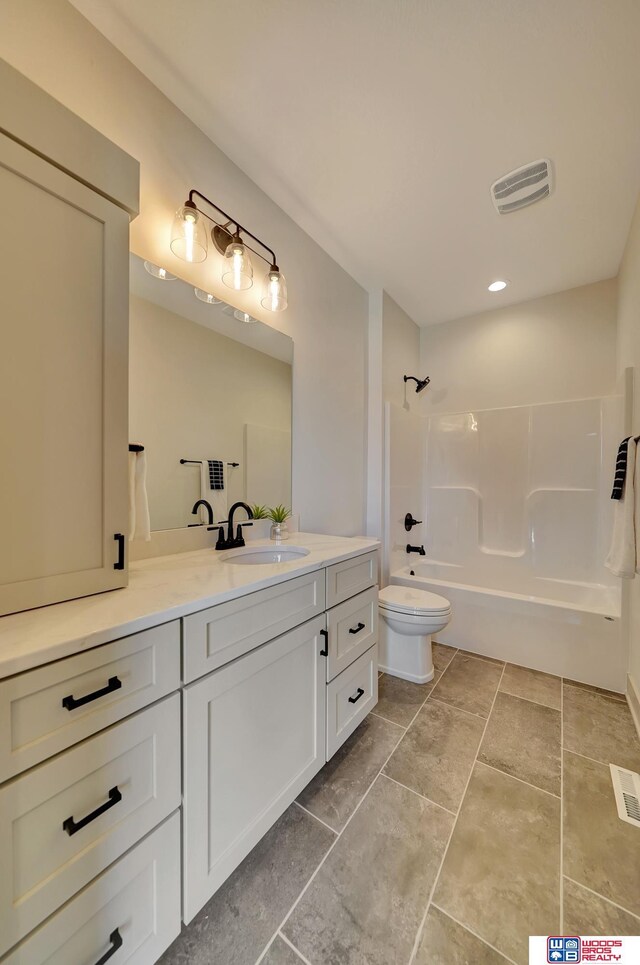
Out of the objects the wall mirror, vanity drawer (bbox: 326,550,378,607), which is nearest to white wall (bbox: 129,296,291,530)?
the wall mirror

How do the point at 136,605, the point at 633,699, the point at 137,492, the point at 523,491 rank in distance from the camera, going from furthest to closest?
the point at 523,491 < the point at 633,699 < the point at 137,492 < the point at 136,605

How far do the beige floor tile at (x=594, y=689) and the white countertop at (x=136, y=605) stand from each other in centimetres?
185

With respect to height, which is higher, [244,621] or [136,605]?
[136,605]

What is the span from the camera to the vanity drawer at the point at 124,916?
60 centimetres

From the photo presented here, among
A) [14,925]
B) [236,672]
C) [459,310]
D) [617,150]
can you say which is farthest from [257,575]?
[459,310]

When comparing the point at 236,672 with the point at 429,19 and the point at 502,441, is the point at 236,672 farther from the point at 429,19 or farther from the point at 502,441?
the point at 502,441

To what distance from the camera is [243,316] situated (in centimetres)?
155

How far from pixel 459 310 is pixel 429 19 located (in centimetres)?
200

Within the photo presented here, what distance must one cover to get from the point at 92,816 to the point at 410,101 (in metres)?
2.32

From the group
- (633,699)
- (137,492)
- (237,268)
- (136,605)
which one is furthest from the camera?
(633,699)

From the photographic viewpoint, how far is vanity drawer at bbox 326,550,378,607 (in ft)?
4.24

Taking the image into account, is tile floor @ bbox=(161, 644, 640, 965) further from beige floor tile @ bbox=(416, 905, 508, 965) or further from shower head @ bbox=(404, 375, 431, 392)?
shower head @ bbox=(404, 375, 431, 392)

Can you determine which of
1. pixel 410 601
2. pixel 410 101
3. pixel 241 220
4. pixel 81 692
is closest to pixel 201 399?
pixel 241 220

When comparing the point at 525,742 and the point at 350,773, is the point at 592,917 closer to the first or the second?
the point at 525,742
